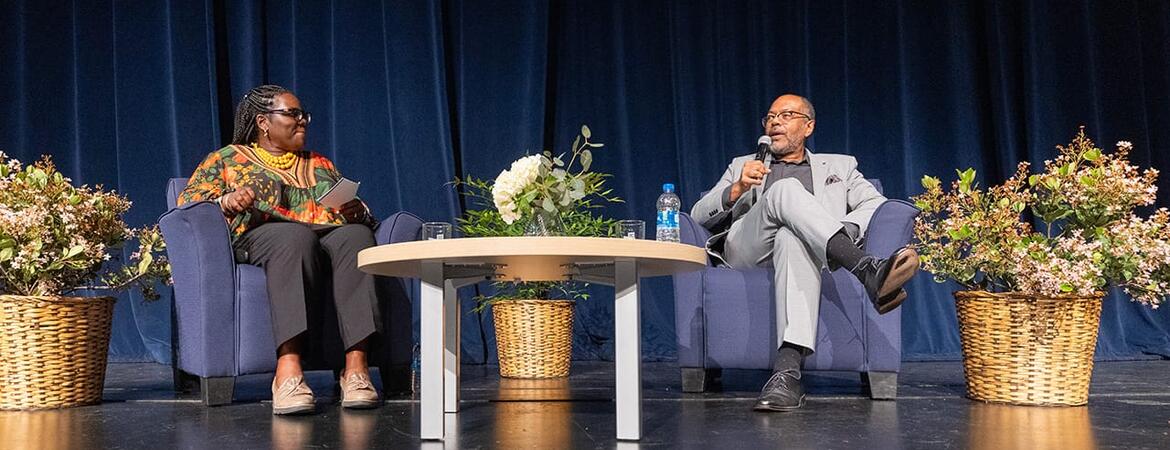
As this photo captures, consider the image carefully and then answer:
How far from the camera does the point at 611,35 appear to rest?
4.55 meters

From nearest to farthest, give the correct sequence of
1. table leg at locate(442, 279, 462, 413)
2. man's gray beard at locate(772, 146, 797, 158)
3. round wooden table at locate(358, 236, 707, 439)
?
1. round wooden table at locate(358, 236, 707, 439)
2. table leg at locate(442, 279, 462, 413)
3. man's gray beard at locate(772, 146, 797, 158)

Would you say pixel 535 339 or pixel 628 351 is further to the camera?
pixel 535 339

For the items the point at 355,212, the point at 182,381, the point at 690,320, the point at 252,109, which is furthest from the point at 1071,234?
the point at 182,381

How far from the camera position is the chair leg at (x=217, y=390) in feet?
8.24

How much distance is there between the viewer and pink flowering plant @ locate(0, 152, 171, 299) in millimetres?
2477

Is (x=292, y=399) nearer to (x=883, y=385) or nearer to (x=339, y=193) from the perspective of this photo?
(x=339, y=193)

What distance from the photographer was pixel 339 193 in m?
2.47

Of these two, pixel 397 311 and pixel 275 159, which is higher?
pixel 275 159

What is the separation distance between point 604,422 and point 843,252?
0.76 m

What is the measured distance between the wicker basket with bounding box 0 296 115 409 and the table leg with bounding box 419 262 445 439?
1134 mm

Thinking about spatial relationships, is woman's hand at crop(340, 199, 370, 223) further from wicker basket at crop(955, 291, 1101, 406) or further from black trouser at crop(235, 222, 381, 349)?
wicker basket at crop(955, 291, 1101, 406)

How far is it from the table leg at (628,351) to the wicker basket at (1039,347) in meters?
1.13

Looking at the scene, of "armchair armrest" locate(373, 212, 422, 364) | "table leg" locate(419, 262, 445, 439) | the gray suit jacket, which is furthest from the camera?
the gray suit jacket

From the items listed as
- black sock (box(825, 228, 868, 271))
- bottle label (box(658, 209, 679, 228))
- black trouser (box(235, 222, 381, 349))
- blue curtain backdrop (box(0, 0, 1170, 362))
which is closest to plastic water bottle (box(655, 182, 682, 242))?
bottle label (box(658, 209, 679, 228))
